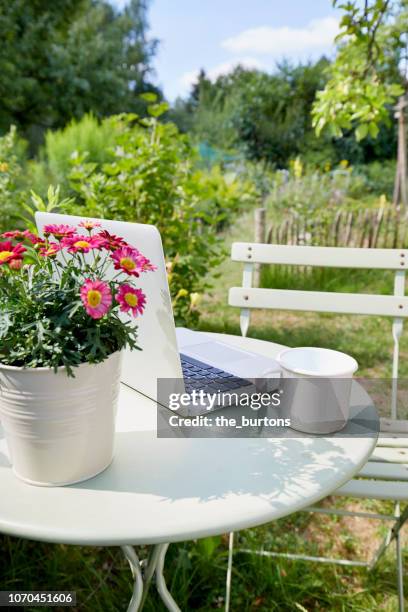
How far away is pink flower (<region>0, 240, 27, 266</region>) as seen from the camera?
0.92 meters

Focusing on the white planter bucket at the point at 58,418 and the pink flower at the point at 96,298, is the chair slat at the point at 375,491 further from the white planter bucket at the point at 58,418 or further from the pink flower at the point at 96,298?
the pink flower at the point at 96,298

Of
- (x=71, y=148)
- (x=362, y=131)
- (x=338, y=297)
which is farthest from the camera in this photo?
(x=71, y=148)

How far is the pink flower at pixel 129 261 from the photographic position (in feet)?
2.97

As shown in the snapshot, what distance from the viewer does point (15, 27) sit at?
48.2 feet

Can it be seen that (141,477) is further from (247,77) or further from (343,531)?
(247,77)

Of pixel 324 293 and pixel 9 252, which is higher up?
pixel 9 252

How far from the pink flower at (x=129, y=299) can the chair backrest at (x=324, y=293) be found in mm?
1171

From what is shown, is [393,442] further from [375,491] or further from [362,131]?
[362,131]

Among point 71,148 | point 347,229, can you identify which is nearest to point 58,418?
point 71,148

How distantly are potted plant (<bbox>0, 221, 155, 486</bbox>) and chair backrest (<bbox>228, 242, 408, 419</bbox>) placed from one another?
1.17 metres

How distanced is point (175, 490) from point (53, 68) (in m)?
17.5

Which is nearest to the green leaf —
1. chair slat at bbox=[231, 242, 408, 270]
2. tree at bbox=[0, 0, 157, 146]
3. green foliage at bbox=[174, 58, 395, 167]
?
chair slat at bbox=[231, 242, 408, 270]

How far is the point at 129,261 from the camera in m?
0.91

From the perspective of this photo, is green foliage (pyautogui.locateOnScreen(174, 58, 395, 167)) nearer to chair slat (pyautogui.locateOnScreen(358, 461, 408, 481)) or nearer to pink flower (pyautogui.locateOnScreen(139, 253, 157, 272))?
chair slat (pyautogui.locateOnScreen(358, 461, 408, 481))
